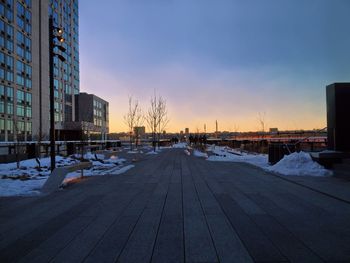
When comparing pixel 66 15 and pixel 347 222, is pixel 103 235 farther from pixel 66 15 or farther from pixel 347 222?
pixel 66 15

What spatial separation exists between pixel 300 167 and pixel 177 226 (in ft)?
32.6

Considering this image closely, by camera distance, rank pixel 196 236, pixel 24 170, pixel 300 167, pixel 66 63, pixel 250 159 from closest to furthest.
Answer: pixel 196 236 → pixel 300 167 → pixel 24 170 → pixel 250 159 → pixel 66 63

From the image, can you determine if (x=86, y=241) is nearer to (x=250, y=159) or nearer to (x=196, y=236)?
(x=196, y=236)

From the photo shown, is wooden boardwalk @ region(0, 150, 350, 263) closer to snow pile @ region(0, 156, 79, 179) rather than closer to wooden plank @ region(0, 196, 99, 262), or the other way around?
wooden plank @ region(0, 196, 99, 262)

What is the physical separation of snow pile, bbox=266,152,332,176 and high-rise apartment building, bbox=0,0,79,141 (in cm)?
3892

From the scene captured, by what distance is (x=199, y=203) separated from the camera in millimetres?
7035

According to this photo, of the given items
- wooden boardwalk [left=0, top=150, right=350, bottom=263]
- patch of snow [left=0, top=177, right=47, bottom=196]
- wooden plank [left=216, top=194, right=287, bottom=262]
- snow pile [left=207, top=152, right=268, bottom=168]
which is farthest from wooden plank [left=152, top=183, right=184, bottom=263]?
snow pile [left=207, top=152, right=268, bottom=168]

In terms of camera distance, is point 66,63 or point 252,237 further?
point 66,63

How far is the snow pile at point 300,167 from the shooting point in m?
12.0

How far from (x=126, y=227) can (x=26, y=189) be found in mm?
5868

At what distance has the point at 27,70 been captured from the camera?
55.2m

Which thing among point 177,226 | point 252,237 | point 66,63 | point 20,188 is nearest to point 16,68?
point 66,63

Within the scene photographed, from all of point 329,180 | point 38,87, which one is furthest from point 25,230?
point 38,87

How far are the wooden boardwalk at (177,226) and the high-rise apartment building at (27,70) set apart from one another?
39.8 m
